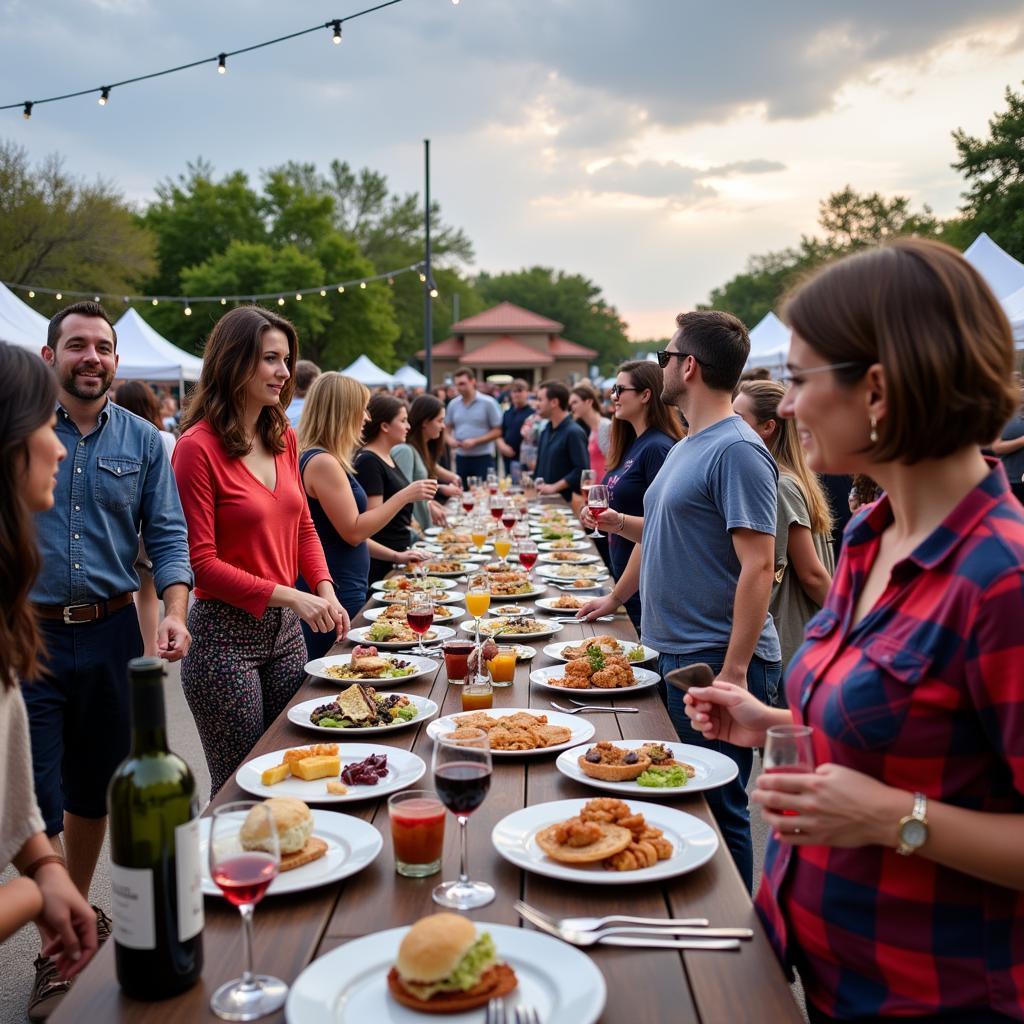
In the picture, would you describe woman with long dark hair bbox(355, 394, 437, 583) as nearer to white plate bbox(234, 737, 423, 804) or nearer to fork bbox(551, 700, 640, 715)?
fork bbox(551, 700, 640, 715)

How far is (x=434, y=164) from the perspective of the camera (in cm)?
2081

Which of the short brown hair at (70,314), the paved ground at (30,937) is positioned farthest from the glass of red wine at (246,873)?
the short brown hair at (70,314)

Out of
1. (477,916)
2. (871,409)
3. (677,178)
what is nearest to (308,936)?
(477,916)

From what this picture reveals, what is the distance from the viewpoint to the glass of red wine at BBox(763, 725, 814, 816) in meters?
1.38

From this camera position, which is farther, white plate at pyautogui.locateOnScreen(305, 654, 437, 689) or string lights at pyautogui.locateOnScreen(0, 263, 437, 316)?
string lights at pyautogui.locateOnScreen(0, 263, 437, 316)

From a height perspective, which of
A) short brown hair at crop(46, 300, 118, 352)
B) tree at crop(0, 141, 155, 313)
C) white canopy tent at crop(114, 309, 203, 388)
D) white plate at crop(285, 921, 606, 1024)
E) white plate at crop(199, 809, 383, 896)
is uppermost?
tree at crop(0, 141, 155, 313)

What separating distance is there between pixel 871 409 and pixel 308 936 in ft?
4.19

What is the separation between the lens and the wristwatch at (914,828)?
133 centimetres

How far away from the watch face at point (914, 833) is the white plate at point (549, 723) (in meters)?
1.15

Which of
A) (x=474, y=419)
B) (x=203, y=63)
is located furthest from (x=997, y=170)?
(x=203, y=63)

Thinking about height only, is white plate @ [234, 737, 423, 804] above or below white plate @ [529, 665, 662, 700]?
above

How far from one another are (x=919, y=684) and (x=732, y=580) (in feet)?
5.73

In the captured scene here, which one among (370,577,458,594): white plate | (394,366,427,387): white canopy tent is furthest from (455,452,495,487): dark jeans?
(394,366,427,387): white canopy tent

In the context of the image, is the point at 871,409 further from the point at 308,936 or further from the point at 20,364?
the point at 20,364
